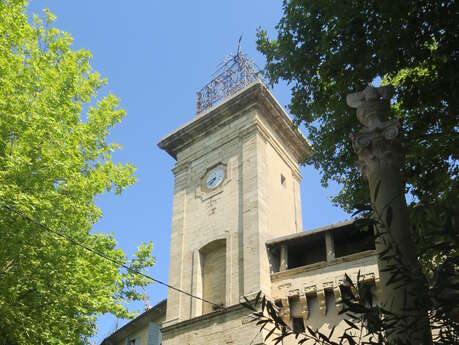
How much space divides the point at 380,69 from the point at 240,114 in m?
11.6

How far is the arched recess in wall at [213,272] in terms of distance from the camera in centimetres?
1736

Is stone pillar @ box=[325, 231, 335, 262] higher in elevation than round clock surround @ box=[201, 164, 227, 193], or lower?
lower

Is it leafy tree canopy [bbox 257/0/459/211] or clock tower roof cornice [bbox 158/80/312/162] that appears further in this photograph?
clock tower roof cornice [bbox 158/80/312/162]

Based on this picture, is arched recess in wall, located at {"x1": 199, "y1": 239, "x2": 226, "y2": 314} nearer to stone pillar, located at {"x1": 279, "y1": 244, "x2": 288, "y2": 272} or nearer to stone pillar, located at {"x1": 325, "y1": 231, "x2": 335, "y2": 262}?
stone pillar, located at {"x1": 279, "y1": 244, "x2": 288, "y2": 272}

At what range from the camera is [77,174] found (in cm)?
1336

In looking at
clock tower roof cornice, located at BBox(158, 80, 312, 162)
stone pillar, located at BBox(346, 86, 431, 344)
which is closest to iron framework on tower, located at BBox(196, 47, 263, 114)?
clock tower roof cornice, located at BBox(158, 80, 312, 162)

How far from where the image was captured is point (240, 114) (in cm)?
2027

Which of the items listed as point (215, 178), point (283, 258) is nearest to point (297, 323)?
point (283, 258)

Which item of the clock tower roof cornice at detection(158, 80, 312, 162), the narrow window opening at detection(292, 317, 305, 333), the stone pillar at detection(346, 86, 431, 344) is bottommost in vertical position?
the stone pillar at detection(346, 86, 431, 344)

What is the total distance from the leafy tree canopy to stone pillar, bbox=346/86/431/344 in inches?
124

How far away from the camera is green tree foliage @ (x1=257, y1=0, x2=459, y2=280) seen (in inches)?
321

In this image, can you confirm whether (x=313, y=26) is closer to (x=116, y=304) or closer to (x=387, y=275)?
(x=387, y=275)

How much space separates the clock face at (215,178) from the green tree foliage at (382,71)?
9.03 m

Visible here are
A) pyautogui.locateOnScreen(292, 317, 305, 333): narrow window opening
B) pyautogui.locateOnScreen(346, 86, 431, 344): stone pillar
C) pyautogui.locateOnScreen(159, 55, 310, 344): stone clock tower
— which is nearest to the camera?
pyautogui.locateOnScreen(346, 86, 431, 344): stone pillar
